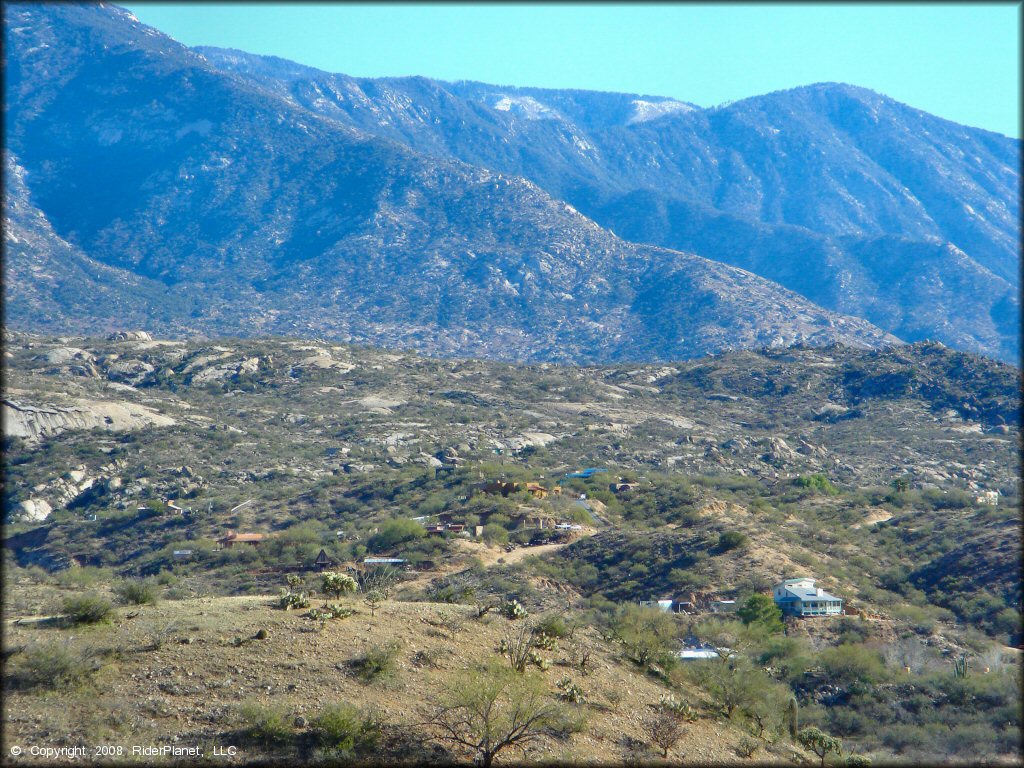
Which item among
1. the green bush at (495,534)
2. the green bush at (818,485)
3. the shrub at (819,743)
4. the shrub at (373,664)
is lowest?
the green bush at (818,485)

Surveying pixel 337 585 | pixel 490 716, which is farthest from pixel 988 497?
pixel 490 716

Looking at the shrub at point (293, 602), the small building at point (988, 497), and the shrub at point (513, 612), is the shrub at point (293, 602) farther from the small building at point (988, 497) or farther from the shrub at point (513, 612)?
the small building at point (988, 497)

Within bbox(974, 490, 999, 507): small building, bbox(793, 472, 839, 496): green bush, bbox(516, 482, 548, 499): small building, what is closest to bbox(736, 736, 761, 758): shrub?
bbox(516, 482, 548, 499): small building

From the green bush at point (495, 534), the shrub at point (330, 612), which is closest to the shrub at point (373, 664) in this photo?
the shrub at point (330, 612)

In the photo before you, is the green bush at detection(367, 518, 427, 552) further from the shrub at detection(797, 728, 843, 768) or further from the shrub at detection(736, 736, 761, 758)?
the shrub at detection(736, 736, 761, 758)

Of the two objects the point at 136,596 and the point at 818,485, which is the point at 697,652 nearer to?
the point at 136,596

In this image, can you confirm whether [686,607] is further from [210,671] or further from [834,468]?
[834,468]

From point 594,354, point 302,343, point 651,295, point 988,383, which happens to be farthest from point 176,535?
point 651,295
